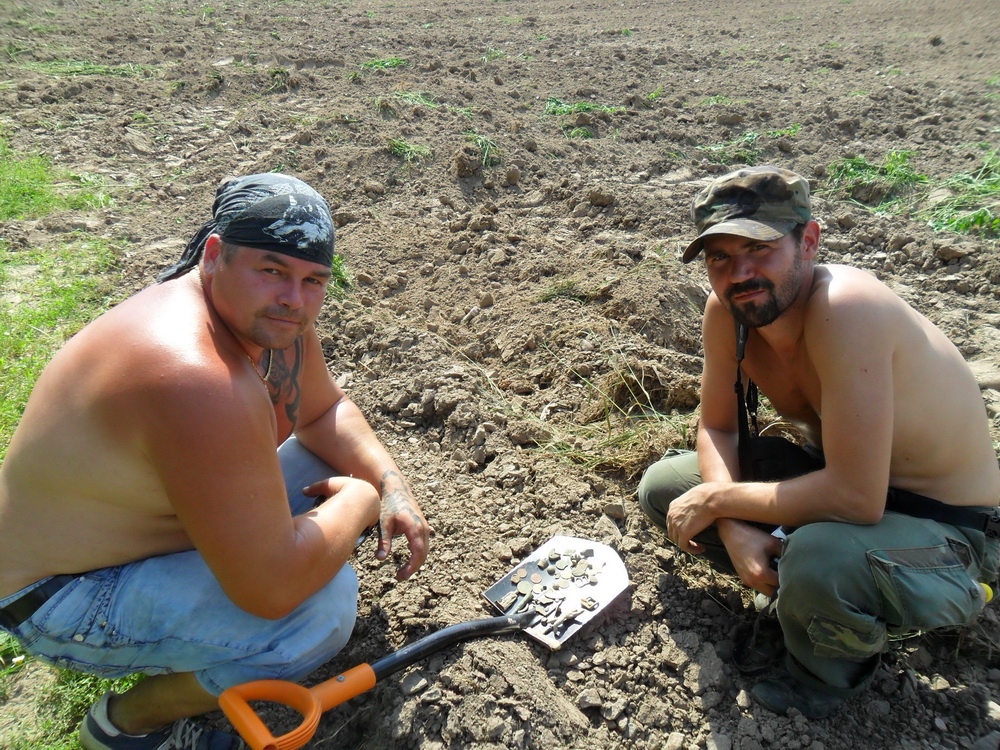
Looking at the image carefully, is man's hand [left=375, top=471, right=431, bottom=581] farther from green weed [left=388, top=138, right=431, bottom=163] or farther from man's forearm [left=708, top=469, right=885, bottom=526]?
green weed [left=388, top=138, right=431, bottom=163]

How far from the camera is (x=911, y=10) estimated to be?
864cm

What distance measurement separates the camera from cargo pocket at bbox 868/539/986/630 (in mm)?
1708

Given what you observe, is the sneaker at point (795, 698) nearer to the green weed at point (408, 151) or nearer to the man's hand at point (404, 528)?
the man's hand at point (404, 528)

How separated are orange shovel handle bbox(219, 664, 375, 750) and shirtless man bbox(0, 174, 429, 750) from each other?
88 millimetres

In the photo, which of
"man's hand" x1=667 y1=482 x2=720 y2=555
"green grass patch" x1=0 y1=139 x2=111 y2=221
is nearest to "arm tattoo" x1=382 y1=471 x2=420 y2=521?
"man's hand" x1=667 y1=482 x2=720 y2=555

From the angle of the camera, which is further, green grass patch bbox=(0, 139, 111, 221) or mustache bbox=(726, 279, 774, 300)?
green grass patch bbox=(0, 139, 111, 221)

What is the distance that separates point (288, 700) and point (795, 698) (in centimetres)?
126

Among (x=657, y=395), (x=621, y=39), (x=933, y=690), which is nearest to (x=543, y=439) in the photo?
(x=657, y=395)

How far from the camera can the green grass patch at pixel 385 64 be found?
6.58m

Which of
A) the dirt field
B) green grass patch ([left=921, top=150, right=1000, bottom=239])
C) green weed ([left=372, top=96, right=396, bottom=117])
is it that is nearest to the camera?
the dirt field

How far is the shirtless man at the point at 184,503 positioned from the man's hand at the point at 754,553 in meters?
0.95

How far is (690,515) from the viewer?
2043 mm

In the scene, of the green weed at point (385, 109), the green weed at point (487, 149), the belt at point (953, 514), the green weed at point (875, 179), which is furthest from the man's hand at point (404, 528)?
the green weed at point (385, 109)

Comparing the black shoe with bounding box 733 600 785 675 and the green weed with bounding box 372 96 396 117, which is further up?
the green weed with bounding box 372 96 396 117
